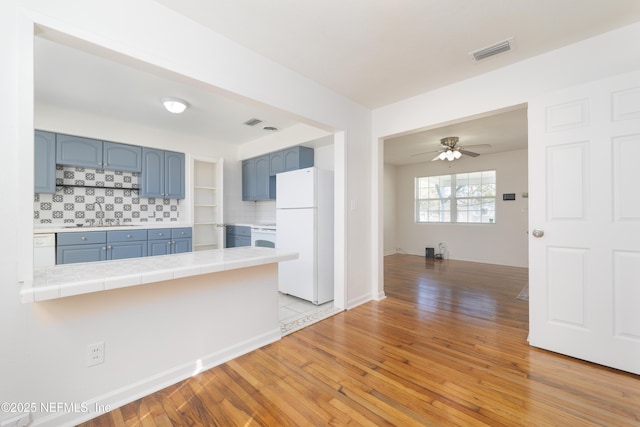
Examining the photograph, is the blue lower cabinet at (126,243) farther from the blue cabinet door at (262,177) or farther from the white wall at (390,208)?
the white wall at (390,208)

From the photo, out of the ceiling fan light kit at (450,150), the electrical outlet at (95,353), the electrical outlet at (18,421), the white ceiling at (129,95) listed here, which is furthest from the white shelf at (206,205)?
the ceiling fan light kit at (450,150)

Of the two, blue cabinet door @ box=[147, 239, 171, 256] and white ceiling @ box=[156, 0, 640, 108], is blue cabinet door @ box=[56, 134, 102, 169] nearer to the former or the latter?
blue cabinet door @ box=[147, 239, 171, 256]

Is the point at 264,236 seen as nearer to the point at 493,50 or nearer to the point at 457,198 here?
the point at 493,50

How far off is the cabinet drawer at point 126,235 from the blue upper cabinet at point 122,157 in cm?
97

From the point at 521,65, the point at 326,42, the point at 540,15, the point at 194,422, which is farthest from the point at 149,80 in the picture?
the point at 521,65

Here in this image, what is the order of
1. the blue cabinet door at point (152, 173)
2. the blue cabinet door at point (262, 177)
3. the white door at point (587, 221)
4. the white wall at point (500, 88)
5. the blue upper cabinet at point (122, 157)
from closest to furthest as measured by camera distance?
the white door at point (587, 221) → the white wall at point (500, 88) → the blue upper cabinet at point (122, 157) → the blue cabinet door at point (152, 173) → the blue cabinet door at point (262, 177)

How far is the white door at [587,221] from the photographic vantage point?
1.91 m

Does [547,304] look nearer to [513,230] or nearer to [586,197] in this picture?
[586,197]

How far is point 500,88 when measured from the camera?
254 cm

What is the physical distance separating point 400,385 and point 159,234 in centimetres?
379

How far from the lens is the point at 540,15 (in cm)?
187

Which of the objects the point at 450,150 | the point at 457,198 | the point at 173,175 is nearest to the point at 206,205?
the point at 173,175

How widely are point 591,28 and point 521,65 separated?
0.47 metres

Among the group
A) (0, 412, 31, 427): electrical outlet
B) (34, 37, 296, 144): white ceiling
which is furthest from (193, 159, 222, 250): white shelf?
(0, 412, 31, 427): electrical outlet
